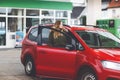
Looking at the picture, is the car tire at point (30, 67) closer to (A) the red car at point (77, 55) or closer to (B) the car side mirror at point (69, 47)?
(A) the red car at point (77, 55)

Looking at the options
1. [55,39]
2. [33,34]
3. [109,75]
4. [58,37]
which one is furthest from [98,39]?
[33,34]

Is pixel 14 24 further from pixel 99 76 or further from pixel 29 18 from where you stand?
pixel 99 76

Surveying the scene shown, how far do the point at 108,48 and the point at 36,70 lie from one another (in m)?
2.50

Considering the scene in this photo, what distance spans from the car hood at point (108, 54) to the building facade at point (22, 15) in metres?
18.8

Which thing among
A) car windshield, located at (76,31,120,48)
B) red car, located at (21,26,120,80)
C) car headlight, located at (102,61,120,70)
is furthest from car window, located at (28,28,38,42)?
car headlight, located at (102,61,120,70)

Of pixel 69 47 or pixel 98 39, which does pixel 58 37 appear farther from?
pixel 98 39

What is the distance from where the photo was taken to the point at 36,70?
39.3 ft


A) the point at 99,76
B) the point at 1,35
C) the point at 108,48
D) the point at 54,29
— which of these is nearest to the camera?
the point at 99,76

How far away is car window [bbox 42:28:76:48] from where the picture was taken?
432 inches

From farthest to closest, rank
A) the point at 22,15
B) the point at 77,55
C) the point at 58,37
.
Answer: the point at 22,15 < the point at 58,37 < the point at 77,55

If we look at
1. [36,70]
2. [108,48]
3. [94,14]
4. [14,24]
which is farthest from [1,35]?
[108,48]

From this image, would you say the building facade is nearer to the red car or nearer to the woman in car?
the red car

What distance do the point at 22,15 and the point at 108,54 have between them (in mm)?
20141

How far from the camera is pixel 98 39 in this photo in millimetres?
10992
